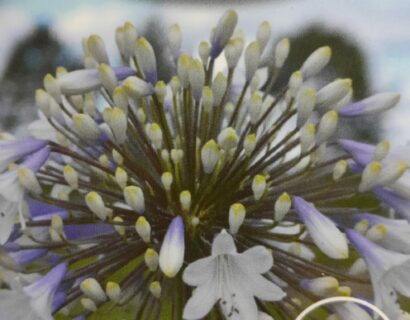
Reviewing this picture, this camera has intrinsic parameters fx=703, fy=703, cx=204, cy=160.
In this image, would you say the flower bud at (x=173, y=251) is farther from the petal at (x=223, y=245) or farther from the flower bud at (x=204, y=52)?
the flower bud at (x=204, y=52)

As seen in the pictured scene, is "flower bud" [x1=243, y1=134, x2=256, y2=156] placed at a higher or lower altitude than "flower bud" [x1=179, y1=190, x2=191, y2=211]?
higher

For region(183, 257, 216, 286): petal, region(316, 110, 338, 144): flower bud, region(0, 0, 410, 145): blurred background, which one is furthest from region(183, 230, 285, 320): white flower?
region(0, 0, 410, 145): blurred background

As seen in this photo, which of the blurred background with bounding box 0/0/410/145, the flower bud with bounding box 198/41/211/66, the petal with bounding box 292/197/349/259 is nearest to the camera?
the petal with bounding box 292/197/349/259

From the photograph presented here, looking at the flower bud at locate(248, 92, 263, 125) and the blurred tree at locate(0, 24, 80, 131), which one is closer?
the flower bud at locate(248, 92, 263, 125)

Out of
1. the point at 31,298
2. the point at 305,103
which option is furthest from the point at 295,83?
the point at 31,298

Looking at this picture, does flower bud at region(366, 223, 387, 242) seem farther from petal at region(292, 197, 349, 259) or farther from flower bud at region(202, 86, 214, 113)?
flower bud at region(202, 86, 214, 113)

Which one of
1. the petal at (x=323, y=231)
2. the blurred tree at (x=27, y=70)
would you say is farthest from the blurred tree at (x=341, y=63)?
the blurred tree at (x=27, y=70)
